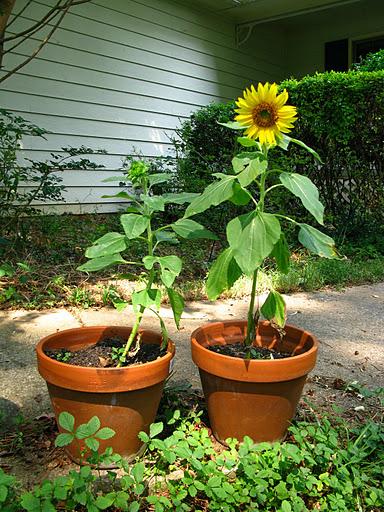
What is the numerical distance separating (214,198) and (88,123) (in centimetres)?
568

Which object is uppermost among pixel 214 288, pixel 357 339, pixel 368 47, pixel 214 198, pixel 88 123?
pixel 368 47

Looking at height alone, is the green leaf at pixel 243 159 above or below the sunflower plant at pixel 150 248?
above

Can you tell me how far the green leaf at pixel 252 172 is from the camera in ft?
5.38

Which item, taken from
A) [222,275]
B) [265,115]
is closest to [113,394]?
[222,275]

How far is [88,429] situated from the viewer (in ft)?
5.16

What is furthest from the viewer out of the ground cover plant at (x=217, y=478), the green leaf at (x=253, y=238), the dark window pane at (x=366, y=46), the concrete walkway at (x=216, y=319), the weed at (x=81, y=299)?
the dark window pane at (x=366, y=46)

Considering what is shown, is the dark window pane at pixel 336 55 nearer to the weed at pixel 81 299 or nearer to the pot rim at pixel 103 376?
the weed at pixel 81 299

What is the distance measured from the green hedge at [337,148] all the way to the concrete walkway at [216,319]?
178 cm

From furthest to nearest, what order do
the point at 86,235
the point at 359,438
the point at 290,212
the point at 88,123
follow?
the point at 88,123 < the point at 290,212 < the point at 86,235 < the point at 359,438

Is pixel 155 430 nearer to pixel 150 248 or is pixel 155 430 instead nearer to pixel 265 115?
pixel 150 248

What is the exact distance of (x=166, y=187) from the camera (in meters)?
6.44

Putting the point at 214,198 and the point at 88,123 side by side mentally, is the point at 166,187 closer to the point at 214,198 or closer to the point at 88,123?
the point at 88,123

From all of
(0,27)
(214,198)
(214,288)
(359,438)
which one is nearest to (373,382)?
(359,438)

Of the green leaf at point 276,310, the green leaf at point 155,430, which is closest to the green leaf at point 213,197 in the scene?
the green leaf at point 276,310
